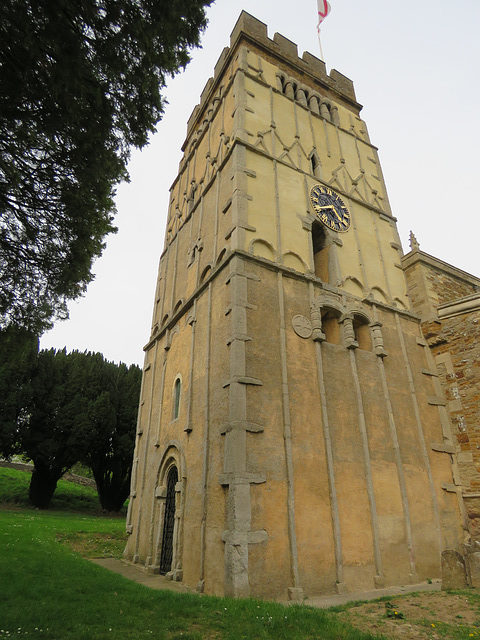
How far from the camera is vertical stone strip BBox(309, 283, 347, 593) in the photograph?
31.6 ft

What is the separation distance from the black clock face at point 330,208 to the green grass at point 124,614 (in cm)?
1265

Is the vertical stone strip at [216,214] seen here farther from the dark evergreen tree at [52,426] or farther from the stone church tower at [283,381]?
the dark evergreen tree at [52,426]

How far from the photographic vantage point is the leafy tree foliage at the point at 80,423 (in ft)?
89.4

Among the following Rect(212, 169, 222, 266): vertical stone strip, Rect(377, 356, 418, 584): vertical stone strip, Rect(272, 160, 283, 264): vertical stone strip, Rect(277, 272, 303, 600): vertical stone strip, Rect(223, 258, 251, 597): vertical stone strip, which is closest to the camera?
Rect(223, 258, 251, 597): vertical stone strip

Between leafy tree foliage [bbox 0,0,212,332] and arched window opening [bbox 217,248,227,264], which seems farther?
arched window opening [bbox 217,248,227,264]

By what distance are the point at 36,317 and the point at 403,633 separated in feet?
30.7

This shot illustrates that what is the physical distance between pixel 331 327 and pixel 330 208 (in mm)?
5278

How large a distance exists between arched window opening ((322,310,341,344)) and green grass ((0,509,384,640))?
8.05 meters

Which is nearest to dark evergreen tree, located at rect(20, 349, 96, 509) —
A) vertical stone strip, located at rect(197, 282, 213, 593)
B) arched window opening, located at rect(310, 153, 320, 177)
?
vertical stone strip, located at rect(197, 282, 213, 593)

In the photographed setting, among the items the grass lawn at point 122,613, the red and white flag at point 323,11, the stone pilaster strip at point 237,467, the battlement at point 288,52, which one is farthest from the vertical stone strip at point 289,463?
the red and white flag at point 323,11

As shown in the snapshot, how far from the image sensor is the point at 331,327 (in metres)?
13.9

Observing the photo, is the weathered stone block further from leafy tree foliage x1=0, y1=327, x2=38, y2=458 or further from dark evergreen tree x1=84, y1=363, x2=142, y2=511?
dark evergreen tree x1=84, y1=363, x2=142, y2=511

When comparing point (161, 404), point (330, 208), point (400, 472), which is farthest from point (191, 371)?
point (330, 208)

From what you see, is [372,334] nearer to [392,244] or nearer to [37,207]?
[392,244]
